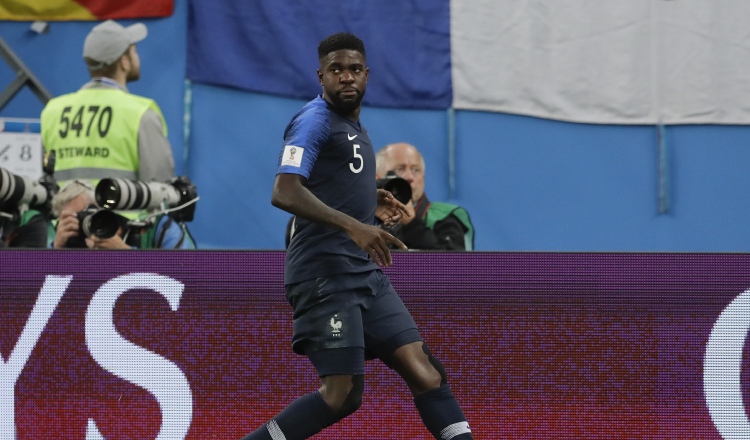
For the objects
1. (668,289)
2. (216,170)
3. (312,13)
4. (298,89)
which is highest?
(312,13)

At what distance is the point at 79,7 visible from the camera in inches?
344

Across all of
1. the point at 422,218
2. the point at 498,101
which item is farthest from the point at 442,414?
the point at 498,101

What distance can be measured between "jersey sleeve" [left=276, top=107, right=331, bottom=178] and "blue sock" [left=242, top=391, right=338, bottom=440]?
796 mm

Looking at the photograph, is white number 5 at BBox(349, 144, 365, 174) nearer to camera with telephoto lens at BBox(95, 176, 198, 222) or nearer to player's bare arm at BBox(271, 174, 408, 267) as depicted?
player's bare arm at BBox(271, 174, 408, 267)

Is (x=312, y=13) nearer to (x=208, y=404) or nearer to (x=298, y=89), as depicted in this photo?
(x=298, y=89)

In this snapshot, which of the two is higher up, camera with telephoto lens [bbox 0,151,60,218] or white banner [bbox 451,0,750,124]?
white banner [bbox 451,0,750,124]

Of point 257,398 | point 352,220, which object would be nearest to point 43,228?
point 257,398

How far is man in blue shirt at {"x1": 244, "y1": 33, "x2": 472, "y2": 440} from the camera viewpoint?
4184mm

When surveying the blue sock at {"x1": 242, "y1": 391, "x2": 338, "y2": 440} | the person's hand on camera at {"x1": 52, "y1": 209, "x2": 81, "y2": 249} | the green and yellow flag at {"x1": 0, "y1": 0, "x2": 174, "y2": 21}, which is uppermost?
the green and yellow flag at {"x1": 0, "y1": 0, "x2": 174, "y2": 21}

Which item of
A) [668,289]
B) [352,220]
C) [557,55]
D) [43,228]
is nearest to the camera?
[352,220]

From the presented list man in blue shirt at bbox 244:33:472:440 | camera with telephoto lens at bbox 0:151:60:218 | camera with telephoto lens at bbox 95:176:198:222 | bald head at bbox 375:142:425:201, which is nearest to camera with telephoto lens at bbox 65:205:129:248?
camera with telephoto lens at bbox 95:176:198:222

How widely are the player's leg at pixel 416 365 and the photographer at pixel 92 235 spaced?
2.03 metres

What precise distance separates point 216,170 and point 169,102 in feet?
1.97

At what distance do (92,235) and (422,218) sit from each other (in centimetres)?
173
